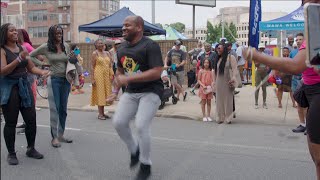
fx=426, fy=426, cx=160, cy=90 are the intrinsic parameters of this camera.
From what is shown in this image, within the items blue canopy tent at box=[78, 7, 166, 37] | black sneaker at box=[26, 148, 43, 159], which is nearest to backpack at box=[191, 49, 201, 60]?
blue canopy tent at box=[78, 7, 166, 37]

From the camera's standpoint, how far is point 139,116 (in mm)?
4660

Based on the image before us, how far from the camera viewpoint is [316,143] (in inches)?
140

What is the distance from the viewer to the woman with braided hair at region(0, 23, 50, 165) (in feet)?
17.2

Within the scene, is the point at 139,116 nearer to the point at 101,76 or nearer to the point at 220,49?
the point at 220,49

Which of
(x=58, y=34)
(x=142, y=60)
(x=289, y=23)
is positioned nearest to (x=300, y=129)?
(x=142, y=60)

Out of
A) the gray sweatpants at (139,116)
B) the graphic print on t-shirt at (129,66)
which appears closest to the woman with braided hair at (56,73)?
the graphic print on t-shirt at (129,66)

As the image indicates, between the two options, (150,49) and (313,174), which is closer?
(150,49)

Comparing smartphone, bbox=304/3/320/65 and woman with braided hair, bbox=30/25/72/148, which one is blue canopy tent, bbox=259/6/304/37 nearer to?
woman with braided hair, bbox=30/25/72/148

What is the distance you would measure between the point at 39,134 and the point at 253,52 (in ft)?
17.6

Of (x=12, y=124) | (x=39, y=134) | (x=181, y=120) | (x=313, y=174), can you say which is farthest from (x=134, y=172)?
(x=181, y=120)

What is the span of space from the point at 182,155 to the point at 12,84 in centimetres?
250

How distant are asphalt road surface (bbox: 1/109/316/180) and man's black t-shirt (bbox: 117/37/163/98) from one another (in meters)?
1.02

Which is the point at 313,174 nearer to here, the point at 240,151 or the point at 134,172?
the point at 240,151

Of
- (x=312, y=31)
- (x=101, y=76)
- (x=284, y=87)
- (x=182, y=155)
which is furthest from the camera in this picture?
(x=284, y=87)
